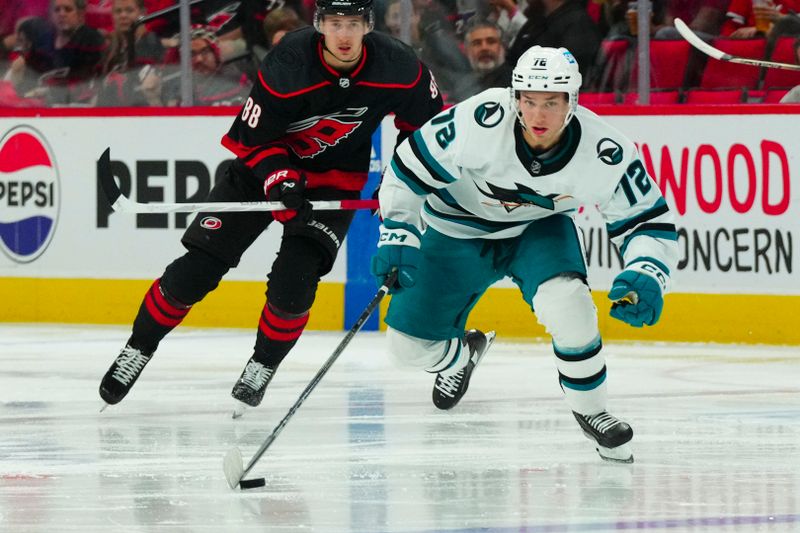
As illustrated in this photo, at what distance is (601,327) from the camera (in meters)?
6.73

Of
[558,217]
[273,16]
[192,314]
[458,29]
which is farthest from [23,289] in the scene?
[558,217]

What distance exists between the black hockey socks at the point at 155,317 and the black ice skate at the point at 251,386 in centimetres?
27

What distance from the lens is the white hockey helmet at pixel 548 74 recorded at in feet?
12.0

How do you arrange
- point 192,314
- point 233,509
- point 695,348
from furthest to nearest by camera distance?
point 192,314
point 695,348
point 233,509

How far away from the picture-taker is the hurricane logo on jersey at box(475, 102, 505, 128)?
3.90 meters

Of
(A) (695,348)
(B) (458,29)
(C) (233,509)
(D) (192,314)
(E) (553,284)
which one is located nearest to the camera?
(C) (233,509)

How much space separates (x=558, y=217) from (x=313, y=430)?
937 mm

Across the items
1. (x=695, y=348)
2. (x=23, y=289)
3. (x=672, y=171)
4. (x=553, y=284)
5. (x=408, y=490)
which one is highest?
(x=553, y=284)

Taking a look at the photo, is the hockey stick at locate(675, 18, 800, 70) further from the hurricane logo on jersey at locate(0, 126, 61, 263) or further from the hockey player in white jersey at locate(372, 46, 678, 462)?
the hurricane logo on jersey at locate(0, 126, 61, 263)

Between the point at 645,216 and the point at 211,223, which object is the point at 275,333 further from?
the point at 645,216

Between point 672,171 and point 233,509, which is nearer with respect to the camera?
point 233,509

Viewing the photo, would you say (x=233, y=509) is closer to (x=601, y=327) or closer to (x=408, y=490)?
(x=408, y=490)

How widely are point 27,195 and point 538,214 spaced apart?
404 centimetres

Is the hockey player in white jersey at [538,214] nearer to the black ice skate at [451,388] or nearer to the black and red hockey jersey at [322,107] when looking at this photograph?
the black ice skate at [451,388]
